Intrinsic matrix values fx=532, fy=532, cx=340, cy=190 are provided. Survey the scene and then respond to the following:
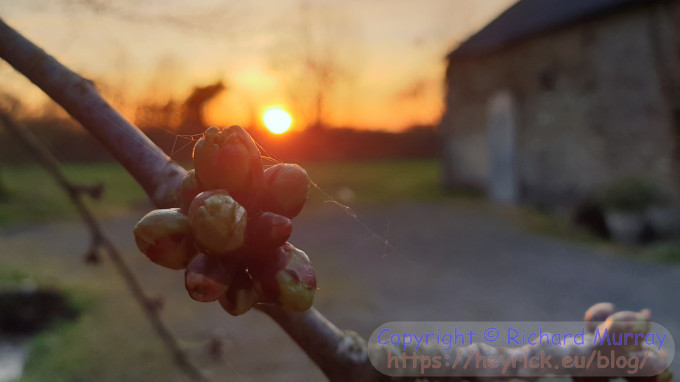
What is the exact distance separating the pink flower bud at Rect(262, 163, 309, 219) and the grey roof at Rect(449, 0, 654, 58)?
10.1 m

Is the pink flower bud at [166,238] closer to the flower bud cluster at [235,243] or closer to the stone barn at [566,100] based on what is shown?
the flower bud cluster at [235,243]

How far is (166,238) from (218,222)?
0.25ft

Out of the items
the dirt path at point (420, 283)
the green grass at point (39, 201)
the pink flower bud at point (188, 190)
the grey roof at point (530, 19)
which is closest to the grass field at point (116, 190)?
the green grass at point (39, 201)

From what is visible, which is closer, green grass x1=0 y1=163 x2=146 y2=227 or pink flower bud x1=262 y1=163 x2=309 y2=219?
pink flower bud x1=262 y1=163 x2=309 y2=219

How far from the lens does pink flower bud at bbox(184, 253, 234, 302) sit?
1.80ft

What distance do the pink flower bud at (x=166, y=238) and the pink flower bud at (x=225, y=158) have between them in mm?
51

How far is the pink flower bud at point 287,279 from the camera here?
0.56 m

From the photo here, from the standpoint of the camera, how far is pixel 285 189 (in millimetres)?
594

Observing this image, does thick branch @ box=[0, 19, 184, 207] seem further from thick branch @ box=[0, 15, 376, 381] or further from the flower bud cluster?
the flower bud cluster

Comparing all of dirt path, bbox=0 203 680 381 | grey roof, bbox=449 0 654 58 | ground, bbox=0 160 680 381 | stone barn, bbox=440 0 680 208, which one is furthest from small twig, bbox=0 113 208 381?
grey roof, bbox=449 0 654 58

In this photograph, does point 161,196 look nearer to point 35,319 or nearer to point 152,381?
point 152,381

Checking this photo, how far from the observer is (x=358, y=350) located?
32.3 inches

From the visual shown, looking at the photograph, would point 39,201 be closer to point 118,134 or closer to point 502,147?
point 502,147

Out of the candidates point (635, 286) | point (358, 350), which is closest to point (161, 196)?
point (358, 350)
